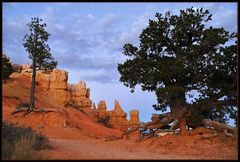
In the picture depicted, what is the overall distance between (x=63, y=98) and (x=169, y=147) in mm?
37319

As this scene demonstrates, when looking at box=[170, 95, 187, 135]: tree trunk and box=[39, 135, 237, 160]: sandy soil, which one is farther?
box=[170, 95, 187, 135]: tree trunk

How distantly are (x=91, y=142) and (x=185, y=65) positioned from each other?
8.56 metres

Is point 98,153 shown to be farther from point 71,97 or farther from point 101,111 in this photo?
point 71,97

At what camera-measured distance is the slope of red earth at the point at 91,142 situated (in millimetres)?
15555

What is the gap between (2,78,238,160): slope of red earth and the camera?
15.6 meters

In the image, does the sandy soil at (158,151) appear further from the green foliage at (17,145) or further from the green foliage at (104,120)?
the green foliage at (104,120)

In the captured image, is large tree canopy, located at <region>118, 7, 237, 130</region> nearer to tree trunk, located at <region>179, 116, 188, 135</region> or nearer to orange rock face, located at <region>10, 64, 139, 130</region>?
tree trunk, located at <region>179, 116, 188, 135</region>

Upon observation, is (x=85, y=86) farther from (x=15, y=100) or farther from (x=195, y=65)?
(x=195, y=65)

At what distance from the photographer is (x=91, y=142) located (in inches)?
966

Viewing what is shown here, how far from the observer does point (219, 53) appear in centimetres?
1966

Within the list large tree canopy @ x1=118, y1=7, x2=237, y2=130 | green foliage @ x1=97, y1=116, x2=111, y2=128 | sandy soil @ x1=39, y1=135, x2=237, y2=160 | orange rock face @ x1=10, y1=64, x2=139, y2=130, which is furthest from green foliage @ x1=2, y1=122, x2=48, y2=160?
orange rock face @ x1=10, y1=64, x2=139, y2=130

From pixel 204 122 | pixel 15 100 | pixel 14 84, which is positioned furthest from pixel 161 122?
pixel 14 84

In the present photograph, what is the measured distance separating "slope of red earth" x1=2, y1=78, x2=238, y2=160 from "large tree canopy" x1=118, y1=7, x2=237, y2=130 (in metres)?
2.24

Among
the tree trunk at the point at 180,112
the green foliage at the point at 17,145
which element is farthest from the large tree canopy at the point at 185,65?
the green foliage at the point at 17,145
